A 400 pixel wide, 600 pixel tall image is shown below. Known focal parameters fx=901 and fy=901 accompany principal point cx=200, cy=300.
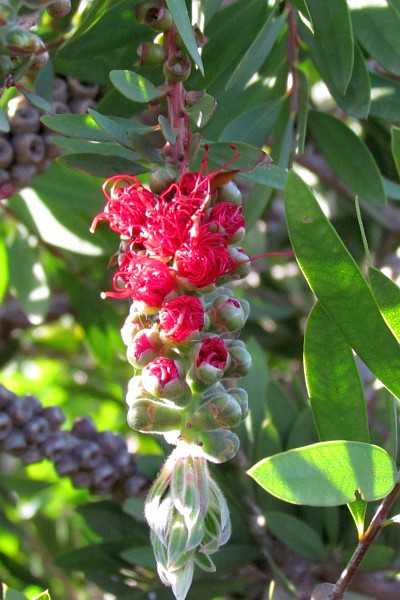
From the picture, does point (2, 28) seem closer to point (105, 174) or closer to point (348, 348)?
point (105, 174)

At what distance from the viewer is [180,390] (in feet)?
2.66

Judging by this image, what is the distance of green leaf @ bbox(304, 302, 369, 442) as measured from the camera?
0.89 meters

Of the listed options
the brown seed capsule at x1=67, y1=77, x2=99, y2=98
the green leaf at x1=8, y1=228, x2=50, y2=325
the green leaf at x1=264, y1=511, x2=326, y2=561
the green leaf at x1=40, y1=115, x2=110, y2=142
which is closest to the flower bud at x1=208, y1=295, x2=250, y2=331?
the green leaf at x1=40, y1=115, x2=110, y2=142

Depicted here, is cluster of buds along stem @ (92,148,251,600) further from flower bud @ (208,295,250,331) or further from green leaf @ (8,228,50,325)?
green leaf @ (8,228,50,325)

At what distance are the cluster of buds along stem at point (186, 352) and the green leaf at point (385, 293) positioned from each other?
13 cm

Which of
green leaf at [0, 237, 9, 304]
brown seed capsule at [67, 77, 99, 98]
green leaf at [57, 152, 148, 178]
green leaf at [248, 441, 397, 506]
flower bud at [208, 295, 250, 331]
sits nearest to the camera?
green leaf at [248, 441, 397, 506]

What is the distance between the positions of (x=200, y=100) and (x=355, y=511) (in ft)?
1.45

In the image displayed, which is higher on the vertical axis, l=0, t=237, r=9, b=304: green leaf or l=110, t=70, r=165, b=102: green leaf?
l=110, t=70, r=165, b=102: green leaf

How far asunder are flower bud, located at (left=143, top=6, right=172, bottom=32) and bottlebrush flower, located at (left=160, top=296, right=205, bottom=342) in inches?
12.1

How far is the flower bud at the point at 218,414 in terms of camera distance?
0.82m

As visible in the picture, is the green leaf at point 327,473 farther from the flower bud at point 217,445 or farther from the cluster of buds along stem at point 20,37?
the cluster of buds along stem at point 20,37

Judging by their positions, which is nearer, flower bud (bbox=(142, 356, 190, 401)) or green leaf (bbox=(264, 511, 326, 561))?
flower bud (bbox=(142, 356, 190, 401))

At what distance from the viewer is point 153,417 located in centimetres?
83

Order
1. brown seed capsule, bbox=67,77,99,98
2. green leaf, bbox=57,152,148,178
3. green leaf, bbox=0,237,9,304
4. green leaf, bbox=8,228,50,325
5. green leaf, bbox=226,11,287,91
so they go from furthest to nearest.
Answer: green leaf, bbox=0,237,9,304, green leaf, bbox=8,228,50,325, brown seed capsule, bbox=67,77,99,98, green leaf, bbox=226,11,287,91, green leaf, bbox=57,152,148,178
